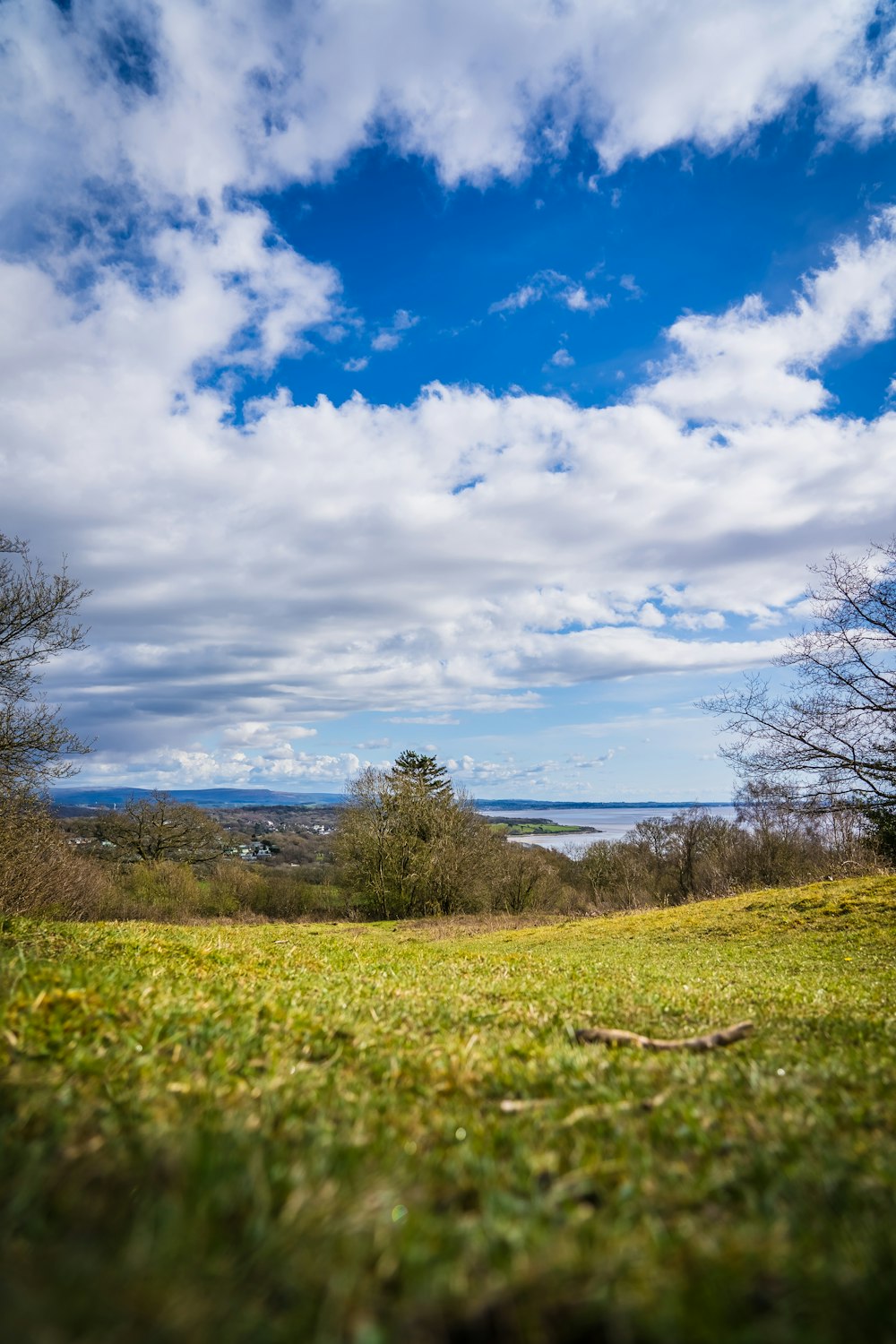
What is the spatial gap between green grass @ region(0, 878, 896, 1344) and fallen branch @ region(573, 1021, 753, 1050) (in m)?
0.21

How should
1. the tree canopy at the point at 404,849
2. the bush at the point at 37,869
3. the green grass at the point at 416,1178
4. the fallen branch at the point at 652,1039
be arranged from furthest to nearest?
1. the tree canopy at the point at 404,849
2. the bush at the point at 37,869
3. the fallen branch at the point at 652,1039
4. the green grass at the point at 416,1178

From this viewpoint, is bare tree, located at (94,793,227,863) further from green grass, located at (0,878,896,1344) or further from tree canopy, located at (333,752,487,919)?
green grass, located at (0,878,896,1344)

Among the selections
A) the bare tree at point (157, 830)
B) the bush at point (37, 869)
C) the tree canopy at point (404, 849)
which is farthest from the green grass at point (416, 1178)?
the bare tree at point (157, 830)

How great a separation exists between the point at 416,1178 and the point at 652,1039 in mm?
4556

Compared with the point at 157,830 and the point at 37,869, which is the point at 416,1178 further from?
the point at 157,830

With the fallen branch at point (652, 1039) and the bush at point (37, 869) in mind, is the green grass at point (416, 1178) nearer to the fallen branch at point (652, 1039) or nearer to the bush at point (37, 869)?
the fallen branch at point (652, 1039)

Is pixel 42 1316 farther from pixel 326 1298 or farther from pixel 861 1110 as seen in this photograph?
pixel 861 1110

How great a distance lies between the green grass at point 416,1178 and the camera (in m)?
1.75

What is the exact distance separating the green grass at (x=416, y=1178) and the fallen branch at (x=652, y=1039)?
207 millimetres

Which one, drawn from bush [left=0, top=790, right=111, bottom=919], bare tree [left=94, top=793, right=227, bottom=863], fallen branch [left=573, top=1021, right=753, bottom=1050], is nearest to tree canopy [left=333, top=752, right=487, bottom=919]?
bare tree [left=94, top=793, right=227, bottom=863]

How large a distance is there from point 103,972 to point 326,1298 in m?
6.70

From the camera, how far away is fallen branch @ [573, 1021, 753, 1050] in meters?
5.89

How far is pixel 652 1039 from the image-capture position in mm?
6332

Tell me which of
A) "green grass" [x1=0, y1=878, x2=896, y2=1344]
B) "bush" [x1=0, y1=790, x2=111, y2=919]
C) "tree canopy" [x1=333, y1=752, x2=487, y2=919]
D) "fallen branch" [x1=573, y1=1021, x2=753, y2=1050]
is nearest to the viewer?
"green grass" [x1=0, y1=878, x2=896, y2=1344]
